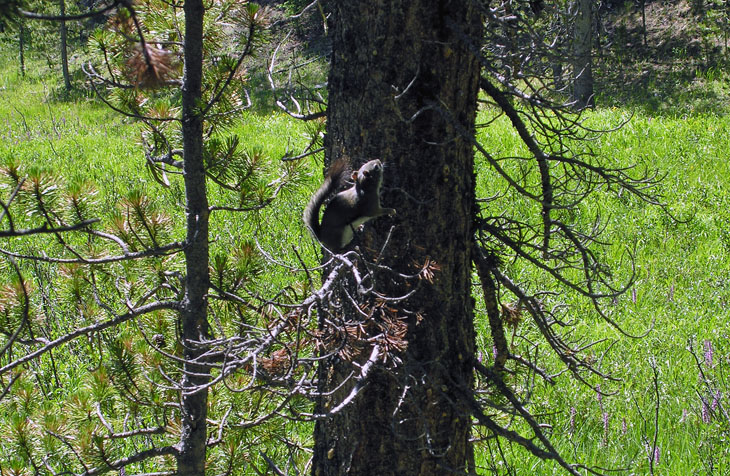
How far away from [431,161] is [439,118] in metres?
0.13

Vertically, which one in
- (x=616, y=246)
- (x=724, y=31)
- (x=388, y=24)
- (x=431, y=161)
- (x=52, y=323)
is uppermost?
(x=724, y=31)

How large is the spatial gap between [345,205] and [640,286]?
370 cm

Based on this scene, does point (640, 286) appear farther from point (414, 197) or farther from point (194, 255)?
point (194, 255)

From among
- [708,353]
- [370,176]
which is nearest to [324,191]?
[370,176]

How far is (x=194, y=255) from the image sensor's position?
91.5 inches

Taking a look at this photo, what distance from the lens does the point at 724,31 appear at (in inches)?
597

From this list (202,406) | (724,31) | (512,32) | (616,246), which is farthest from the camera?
(724,31)

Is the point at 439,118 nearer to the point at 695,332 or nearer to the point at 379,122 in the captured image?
the point at 379,122

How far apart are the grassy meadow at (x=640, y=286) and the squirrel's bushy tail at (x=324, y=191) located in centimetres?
37

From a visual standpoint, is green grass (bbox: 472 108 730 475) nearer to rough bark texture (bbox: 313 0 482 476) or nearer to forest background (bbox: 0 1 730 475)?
forest background (bbox: 0 1 730 475)

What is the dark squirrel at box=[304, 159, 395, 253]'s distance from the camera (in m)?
1.90

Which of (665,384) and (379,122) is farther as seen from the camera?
(665,384)

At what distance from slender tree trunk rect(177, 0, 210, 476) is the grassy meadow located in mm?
393

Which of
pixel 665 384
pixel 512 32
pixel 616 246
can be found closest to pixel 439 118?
pixel 512 32
